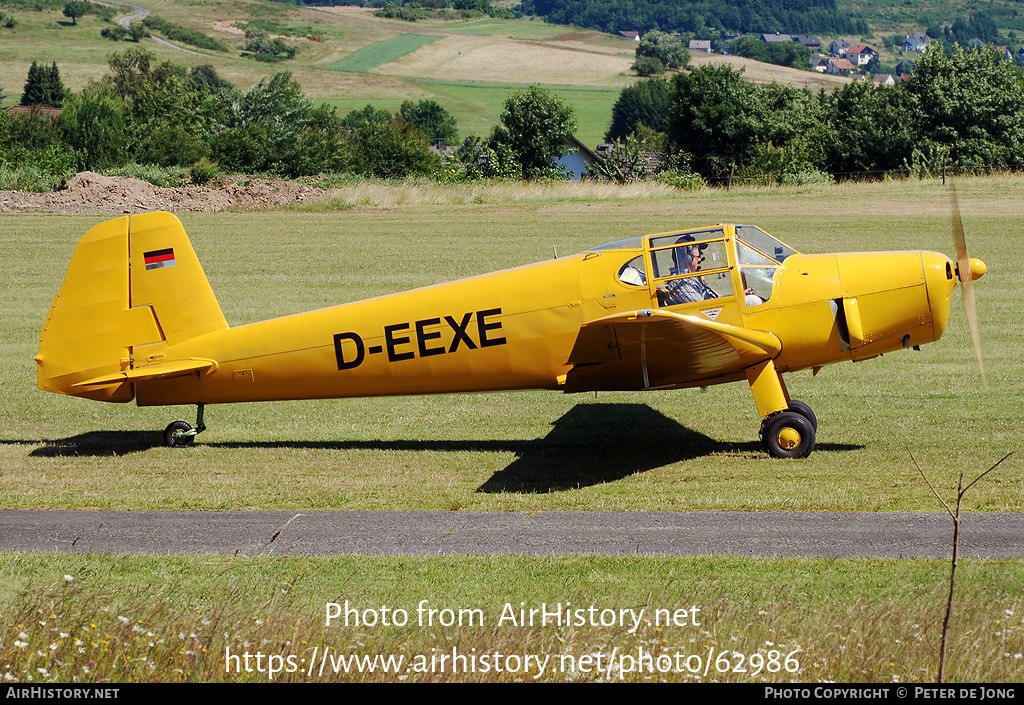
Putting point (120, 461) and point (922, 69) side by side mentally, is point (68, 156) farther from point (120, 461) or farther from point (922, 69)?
point (922, 69)

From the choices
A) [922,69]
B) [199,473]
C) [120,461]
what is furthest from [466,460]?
[922,69]

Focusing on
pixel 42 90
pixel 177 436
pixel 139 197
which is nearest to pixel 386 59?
pixel 42 90

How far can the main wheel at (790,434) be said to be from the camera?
35.5ft

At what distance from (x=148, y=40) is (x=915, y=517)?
486 ft

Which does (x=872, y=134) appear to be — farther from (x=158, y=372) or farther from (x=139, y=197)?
(x=158, y=372)

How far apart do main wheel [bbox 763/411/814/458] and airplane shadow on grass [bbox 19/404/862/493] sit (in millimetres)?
390

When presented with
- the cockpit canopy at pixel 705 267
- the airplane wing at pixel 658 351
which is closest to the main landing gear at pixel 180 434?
the airplane wing at pixel 658 351

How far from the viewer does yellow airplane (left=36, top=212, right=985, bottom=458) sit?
10.6 meters

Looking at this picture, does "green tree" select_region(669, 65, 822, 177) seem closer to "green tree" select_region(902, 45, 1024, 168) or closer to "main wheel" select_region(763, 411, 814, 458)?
"green tree" select_region(902, 45, 1024, 168)

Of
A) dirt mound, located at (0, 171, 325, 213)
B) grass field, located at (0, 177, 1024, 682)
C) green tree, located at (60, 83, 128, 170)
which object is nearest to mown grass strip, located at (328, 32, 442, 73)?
green tree, located at (60, 83, 128, 170)

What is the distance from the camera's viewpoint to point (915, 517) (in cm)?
884

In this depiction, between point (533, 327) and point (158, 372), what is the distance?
4561mm

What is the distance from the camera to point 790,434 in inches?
428

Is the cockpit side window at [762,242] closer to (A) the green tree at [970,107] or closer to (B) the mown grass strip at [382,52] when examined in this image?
(A) the green tree at [970,107]
